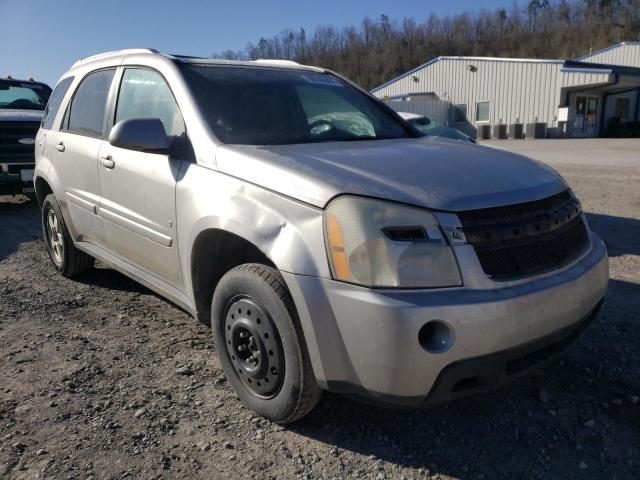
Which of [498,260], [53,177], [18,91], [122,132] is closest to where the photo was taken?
[498,260]

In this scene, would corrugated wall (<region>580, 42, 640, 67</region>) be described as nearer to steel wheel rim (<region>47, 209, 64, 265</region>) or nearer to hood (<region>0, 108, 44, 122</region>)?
hood (<region>0, 108, 44, 122</region>)

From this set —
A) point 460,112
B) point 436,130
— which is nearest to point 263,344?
point 436,130

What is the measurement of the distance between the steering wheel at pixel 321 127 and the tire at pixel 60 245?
99.3 inches

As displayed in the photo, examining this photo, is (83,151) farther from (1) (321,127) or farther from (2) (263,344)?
(2) (263,344)

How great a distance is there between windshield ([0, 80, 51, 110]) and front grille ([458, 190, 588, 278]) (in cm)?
A: 968

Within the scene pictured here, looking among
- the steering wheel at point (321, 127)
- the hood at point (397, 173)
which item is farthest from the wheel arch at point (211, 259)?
the steering wheel at point (321, 127)

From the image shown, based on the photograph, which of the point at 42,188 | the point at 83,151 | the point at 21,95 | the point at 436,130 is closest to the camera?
the point at 83,151

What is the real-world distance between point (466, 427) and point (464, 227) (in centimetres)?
110

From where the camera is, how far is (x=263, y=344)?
2.49 m

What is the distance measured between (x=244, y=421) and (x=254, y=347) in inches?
16.2

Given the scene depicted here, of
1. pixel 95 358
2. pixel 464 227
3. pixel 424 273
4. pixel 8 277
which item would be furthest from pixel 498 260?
pixel 8 277

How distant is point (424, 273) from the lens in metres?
2.08

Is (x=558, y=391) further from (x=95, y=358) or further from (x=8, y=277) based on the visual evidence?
(x=8, y=277)

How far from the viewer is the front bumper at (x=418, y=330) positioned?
2.02m
